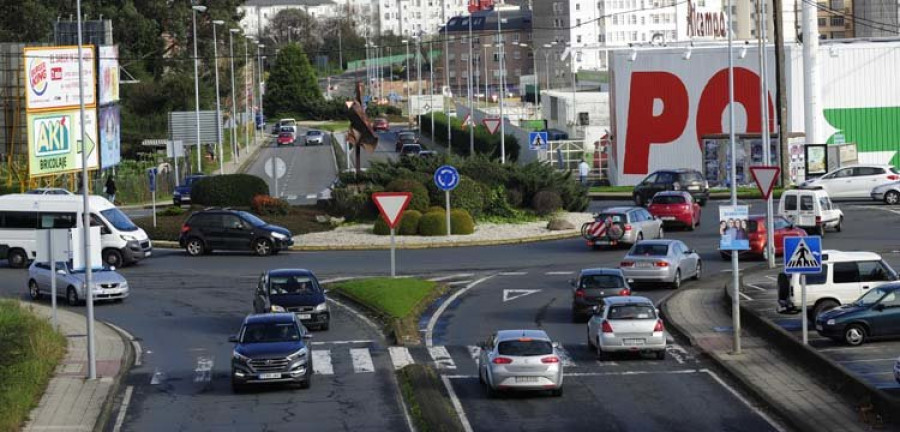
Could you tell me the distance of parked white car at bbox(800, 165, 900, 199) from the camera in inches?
2472

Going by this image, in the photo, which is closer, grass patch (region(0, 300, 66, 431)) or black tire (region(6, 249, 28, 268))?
grass patch (region(0, 300, 66, 431))

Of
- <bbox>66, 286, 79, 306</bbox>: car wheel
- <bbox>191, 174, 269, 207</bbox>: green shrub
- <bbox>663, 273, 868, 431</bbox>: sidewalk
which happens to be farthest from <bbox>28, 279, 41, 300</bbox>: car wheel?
<bbox>663, 273, 868, 431</bbox>: sidewalk

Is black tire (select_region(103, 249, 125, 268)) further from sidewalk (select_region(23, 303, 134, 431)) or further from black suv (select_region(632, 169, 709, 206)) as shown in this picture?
black suv (select_region(632, 169, 709, 206))

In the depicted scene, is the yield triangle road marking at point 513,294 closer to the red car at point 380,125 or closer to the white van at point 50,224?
the white van at point 50,224

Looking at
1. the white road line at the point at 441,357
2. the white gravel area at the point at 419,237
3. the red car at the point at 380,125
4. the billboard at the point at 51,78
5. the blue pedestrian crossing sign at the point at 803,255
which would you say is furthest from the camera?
the red car at the point at 380,125

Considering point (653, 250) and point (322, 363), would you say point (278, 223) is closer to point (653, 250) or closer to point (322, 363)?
point (653, 250)

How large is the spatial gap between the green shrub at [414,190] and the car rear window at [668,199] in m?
8.73

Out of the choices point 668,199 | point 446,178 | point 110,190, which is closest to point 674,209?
point 668,199

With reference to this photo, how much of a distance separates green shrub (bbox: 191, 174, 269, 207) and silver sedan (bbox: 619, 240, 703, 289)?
22.7 meters

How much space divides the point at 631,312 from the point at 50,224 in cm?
2502

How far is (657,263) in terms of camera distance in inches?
1625

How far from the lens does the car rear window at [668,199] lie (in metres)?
54.7

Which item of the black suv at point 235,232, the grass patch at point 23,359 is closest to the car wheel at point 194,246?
the black suv at point 235,232

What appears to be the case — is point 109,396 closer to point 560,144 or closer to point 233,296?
point 233,296
